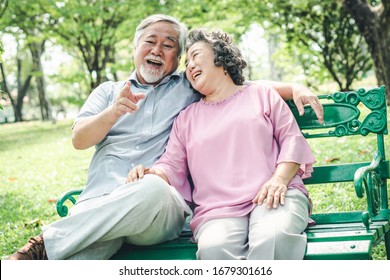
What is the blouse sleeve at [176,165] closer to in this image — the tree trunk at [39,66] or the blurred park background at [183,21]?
the blurred park background at [183,21]

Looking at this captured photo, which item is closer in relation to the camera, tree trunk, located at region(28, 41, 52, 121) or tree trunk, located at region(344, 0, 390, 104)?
tree trunk, located at region(344, 0, 390, 104)

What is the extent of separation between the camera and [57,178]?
6.95 metres

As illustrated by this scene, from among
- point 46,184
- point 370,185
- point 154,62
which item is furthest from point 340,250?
point 46,184

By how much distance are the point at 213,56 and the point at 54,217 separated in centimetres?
259

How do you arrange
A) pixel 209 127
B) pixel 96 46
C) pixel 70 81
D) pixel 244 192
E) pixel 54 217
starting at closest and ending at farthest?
1. pixel 244 192
2. pixel 209 127
3. pixel 54 217
4. pixel 70 81
5. pixel 96 46

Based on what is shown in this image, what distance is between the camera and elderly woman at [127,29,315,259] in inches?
102

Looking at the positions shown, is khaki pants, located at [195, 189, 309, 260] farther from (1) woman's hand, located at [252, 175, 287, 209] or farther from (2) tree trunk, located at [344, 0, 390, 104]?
(2) tree trunk, located at [344, 0, 390, 104]

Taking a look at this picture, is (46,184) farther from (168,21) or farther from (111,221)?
(111,221)

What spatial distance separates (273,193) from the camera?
2.69 metres

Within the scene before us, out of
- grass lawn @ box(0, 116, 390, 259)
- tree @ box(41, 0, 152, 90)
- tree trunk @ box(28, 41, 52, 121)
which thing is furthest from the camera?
tree trunk @ box(28, 41, 52, 121)

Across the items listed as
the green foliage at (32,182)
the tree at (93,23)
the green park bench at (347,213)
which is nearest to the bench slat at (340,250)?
the green park bench at (347,213)

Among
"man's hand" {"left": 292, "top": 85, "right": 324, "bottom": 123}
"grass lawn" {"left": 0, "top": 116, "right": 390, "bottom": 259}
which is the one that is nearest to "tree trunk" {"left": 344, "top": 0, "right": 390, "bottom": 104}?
"grass lawn" {"left": 0, "top": 116, "right": 390, "bottom": 259}

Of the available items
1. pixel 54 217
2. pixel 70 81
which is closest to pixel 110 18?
pixel 70 81
